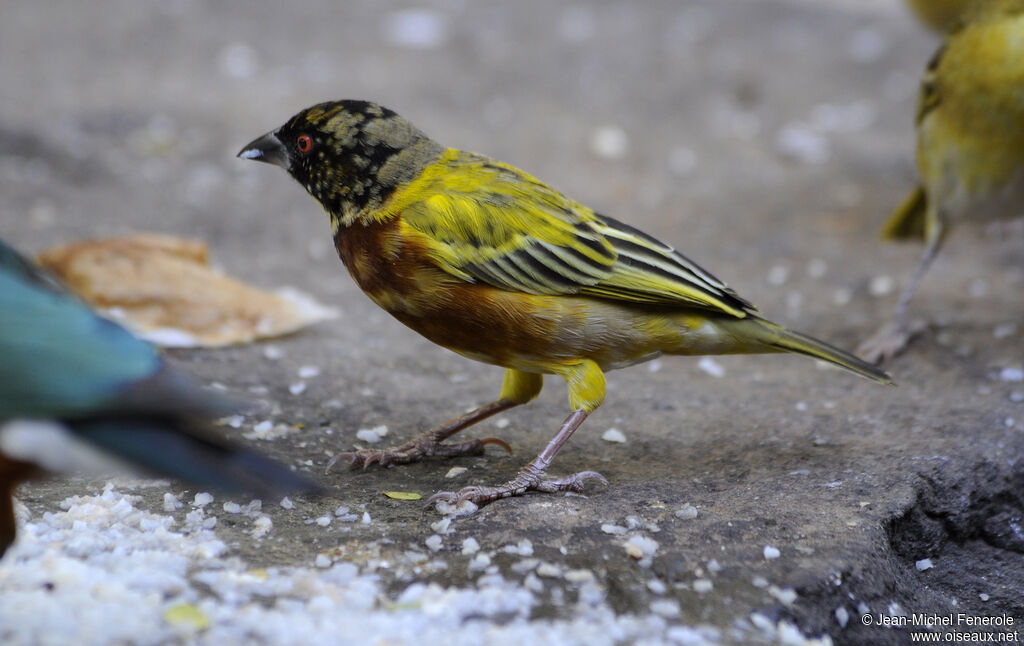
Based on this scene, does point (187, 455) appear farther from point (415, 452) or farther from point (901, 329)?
point (901, 329)

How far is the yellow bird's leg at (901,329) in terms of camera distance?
15.6 feet

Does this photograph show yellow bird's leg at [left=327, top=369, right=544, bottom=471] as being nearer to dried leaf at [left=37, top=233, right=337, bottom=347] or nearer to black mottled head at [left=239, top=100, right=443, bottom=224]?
black mottled head at [left=239, top=100, right=443, bottom=224]

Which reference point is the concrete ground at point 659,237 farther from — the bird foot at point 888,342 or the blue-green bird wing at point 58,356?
the blue-green bird wing at point 58,356

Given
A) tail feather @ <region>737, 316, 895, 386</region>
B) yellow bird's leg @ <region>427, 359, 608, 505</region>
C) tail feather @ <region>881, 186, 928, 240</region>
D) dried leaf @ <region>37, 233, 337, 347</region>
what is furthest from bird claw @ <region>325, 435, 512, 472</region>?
tail feather @ <region>881, 186, 928, 240</region>

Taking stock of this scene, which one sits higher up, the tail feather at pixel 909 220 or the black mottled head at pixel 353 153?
the black mottled head at pixel 353 153

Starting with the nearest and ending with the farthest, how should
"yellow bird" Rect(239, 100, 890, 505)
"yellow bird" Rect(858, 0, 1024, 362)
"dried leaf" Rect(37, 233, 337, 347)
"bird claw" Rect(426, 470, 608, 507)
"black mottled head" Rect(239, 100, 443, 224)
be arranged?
1. "bird claw" Rect(426, 470, 608, 507)
2. "yellow bird" Rect(239, 100, 890, 505)
3. "black mottled head" Rect(239, 100, 443, 224)
4. "yellow bird" Rect(858, 0, 1024, 362)
5. "dried leaf" Rect(37, 233, 337, 347)

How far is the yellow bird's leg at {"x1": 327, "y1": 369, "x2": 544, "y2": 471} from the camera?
358 centimetres

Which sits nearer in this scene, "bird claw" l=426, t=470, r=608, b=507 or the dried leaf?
"bird claw" l=426, t=470, r=608, b=507

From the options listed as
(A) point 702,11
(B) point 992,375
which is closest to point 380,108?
(B) point 992,375

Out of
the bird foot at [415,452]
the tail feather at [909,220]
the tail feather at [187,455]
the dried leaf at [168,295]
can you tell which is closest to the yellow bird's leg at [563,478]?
the bird foot at [415,452]

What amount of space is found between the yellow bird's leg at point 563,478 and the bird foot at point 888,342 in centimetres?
192

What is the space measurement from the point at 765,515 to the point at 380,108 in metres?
1.86

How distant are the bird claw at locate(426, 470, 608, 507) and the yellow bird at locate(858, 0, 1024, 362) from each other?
6.77 ft

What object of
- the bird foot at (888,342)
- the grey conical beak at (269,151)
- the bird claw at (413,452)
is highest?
the grey conical beak at (269,151)
